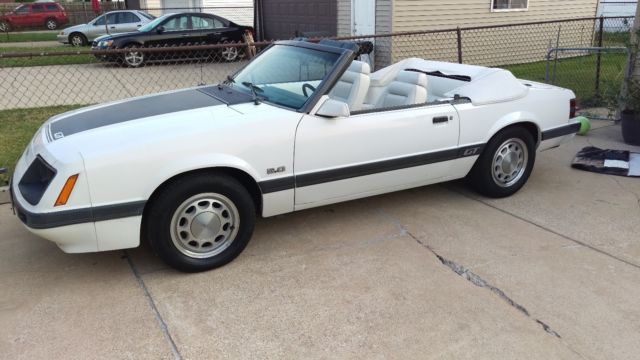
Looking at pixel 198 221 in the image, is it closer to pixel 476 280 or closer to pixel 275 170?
pixel 275 170

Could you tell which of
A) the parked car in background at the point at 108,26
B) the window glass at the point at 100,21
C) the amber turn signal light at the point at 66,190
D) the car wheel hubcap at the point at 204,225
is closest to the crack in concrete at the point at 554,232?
the car wheel hubcap at the point at 204,225

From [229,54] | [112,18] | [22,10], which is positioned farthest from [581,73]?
[22,10]

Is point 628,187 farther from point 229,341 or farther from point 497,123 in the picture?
point 229,341

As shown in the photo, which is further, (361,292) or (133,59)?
(133,59)

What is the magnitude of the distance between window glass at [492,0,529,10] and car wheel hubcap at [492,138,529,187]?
951 centimetres

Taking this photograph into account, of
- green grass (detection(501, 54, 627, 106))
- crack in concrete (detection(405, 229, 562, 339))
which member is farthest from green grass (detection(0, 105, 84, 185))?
green grass (detection(501, 54, 627, 106))

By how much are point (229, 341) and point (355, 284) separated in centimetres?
96

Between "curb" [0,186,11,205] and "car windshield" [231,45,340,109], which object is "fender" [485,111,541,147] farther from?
"curb" [0,186,11,205]

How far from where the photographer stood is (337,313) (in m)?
3.25

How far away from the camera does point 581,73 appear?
38.1 feet

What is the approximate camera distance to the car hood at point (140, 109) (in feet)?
12.2

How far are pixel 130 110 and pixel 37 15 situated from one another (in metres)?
31.1

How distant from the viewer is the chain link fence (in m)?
10.3

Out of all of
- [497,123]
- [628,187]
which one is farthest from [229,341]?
[628,187]
